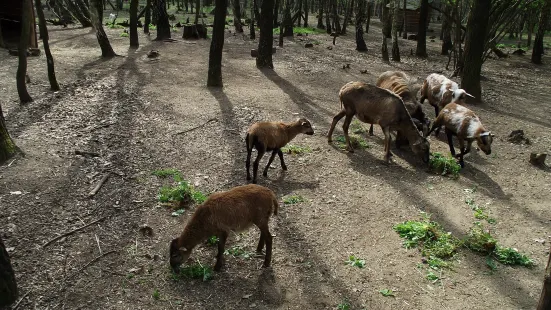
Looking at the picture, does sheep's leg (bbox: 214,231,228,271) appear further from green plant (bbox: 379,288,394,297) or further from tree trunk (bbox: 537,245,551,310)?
tree trunk (bbox: 537,245,551,310)

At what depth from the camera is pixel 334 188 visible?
8.38m

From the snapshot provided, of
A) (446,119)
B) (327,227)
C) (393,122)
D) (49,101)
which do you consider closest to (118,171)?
(327,227)

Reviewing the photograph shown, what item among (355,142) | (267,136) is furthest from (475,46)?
(267,136)

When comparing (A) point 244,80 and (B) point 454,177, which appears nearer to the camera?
(B) point 454,177

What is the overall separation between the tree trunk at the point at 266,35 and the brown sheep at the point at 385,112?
6.61 metres

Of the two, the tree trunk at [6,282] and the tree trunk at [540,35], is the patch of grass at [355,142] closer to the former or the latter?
the tree trunk at [6,282]

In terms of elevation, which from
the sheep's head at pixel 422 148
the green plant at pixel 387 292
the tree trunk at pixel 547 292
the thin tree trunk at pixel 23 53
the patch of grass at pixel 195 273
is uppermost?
the thin tree trunk at pixel 23 53

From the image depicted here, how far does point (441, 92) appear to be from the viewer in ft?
40.9

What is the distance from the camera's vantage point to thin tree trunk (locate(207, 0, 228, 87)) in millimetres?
12922

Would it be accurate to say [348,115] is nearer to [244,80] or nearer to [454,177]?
[454,177]

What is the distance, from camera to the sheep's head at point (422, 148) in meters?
9.62

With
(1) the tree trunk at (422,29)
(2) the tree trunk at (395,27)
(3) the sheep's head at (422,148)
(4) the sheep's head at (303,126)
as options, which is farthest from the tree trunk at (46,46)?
(1) the tree trunk at (422,29)

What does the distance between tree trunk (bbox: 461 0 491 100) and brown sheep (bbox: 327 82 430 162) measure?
5.92 m

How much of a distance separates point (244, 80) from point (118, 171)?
7.60m
